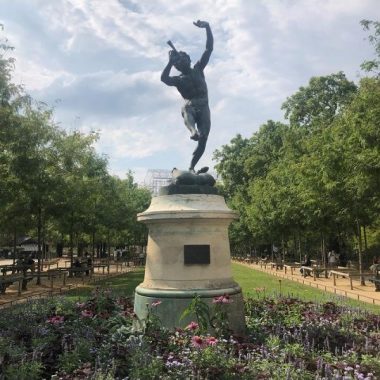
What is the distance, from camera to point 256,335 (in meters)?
7.71

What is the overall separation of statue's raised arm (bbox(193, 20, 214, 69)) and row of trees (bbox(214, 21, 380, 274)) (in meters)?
7.38

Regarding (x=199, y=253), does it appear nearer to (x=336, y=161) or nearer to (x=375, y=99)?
(x=375, y=99)

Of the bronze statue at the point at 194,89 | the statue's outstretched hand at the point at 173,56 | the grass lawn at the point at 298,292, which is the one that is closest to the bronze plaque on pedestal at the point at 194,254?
the bronze statue at the point at 194,89

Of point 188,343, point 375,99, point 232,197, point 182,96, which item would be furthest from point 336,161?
point 232,197

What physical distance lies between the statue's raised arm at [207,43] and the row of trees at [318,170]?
738 centimetres

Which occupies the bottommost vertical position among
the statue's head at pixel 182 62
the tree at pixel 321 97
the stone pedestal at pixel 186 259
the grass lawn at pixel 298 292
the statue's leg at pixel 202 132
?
the grass lawn at pixel 298 292

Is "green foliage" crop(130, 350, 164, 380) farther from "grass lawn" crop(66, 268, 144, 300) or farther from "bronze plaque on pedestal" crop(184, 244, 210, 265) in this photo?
"grass lawn" crop(66, 268, 144, 300)

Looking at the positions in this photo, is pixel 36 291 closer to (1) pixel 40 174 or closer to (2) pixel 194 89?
(1) pixel 40 174

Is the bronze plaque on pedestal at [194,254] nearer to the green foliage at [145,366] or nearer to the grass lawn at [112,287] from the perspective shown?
the green foliage at [145,366]

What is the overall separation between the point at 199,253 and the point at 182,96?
333cm

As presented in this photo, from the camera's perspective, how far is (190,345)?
256 inches

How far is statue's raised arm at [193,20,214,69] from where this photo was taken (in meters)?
9.23

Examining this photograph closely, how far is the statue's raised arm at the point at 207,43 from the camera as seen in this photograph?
9.23m

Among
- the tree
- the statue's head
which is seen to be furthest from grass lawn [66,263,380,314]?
the tree
